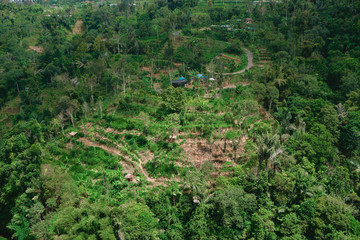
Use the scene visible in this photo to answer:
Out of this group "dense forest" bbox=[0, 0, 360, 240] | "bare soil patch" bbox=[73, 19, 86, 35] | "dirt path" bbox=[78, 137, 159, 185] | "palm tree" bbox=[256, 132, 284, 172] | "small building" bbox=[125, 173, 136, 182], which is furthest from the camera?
"bare soil patch" bbox=[73, 19, 86, 35]

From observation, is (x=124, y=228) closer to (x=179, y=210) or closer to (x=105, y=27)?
(x=179, y=210)

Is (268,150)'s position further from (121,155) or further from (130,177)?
(121,155)

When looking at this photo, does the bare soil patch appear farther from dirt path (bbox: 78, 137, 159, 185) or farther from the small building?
the small building

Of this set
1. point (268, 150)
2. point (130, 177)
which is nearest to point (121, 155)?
point (130, 177)

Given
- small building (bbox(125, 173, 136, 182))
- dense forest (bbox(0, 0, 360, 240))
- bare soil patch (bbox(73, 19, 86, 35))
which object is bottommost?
small building (bbox(125, 173, 136, 182))

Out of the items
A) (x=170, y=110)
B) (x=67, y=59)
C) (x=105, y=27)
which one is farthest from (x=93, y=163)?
(x=105, y=27)

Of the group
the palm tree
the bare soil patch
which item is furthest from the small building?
the bare soil patch

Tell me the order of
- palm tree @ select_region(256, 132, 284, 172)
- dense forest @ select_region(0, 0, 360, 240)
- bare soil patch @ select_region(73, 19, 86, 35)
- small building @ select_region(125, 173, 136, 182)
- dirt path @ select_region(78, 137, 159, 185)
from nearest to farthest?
dense forest @ select_region(0, 0, 360, 240)
palm tree @ select_region(256, 132, 284, 172)
small building @ select_region(125, 173, 136, 182)
dirt path @ select_region(78, 137, 159, 185)
bare soil patch @ select_region(73, 19, 86, 35)

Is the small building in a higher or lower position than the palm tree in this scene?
lower

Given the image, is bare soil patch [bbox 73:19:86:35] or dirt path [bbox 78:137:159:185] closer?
dirt path [bbox 78:137:159:185]
